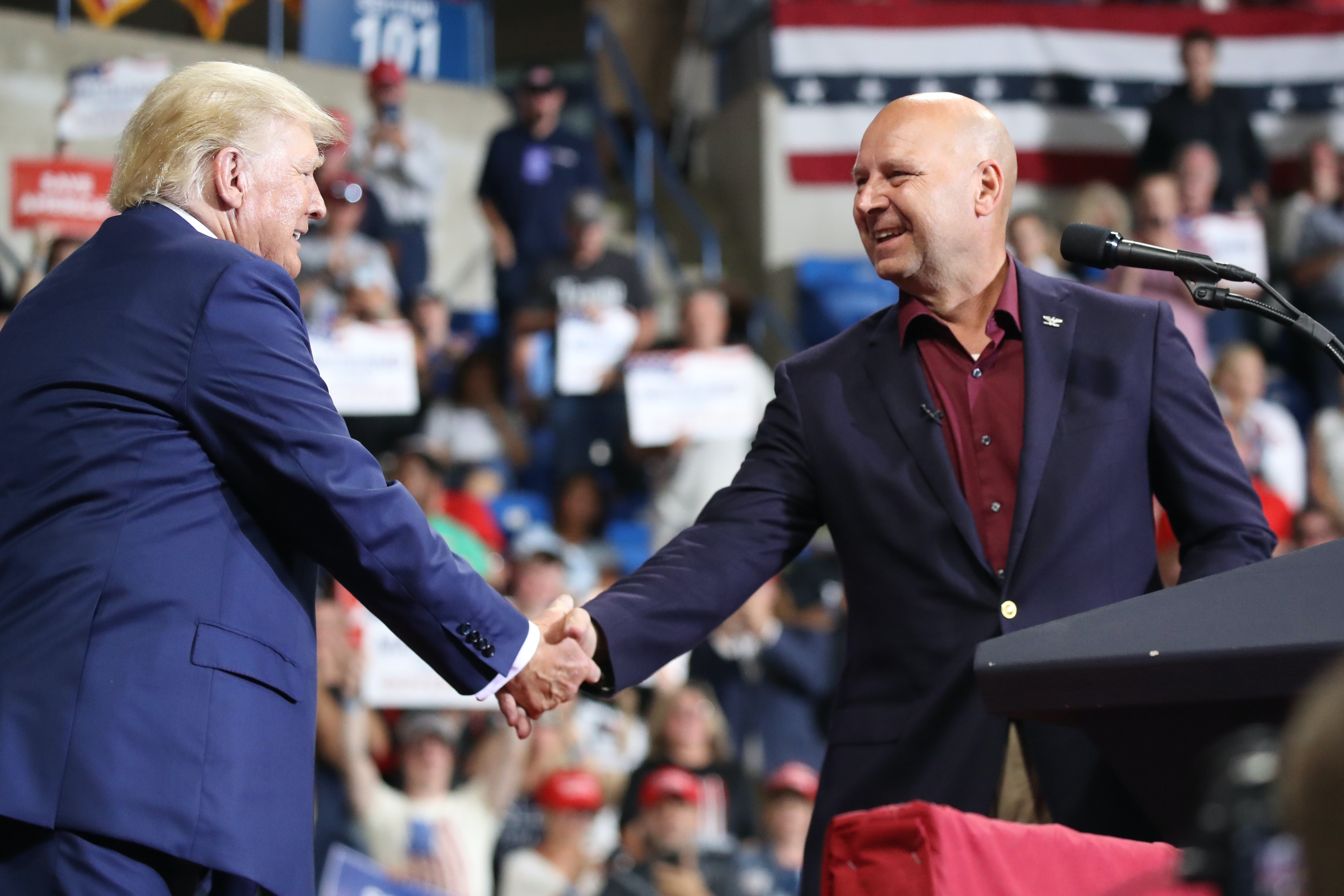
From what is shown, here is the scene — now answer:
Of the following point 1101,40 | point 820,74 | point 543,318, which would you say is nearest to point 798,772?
point 543,318

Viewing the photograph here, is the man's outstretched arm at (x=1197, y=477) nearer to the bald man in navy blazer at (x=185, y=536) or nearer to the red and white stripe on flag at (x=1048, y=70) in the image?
the bald man in navy blazer at (x=185, y=536)

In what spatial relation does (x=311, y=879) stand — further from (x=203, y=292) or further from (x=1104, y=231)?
(x=1104, y=231)

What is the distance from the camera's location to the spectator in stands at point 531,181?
7840mm

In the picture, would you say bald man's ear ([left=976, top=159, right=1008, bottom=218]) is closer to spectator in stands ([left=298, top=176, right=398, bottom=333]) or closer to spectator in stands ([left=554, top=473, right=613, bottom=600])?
spectator in stands ([left=554, top=473, right=613, bottom=600])

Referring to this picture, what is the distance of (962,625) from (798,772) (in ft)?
9.67

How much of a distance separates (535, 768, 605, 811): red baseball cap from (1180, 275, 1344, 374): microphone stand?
130 inches

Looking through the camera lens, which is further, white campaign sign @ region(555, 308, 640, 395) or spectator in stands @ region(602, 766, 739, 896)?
white campaign sign @ region(555, 308, 640, 395)

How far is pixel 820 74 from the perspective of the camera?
970cm

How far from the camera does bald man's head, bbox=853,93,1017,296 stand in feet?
9.30

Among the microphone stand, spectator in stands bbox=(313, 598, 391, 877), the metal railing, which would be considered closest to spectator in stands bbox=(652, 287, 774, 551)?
spectator in stands bbox=(313, 598, 391, 877)

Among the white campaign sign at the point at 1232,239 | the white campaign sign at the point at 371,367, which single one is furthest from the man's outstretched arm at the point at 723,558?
the white campaign sign at the point at 1232,239

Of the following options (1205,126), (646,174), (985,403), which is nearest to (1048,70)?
(1205,126)

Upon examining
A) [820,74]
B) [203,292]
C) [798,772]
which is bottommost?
[798,772]

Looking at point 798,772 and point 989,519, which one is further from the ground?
point 989,519
